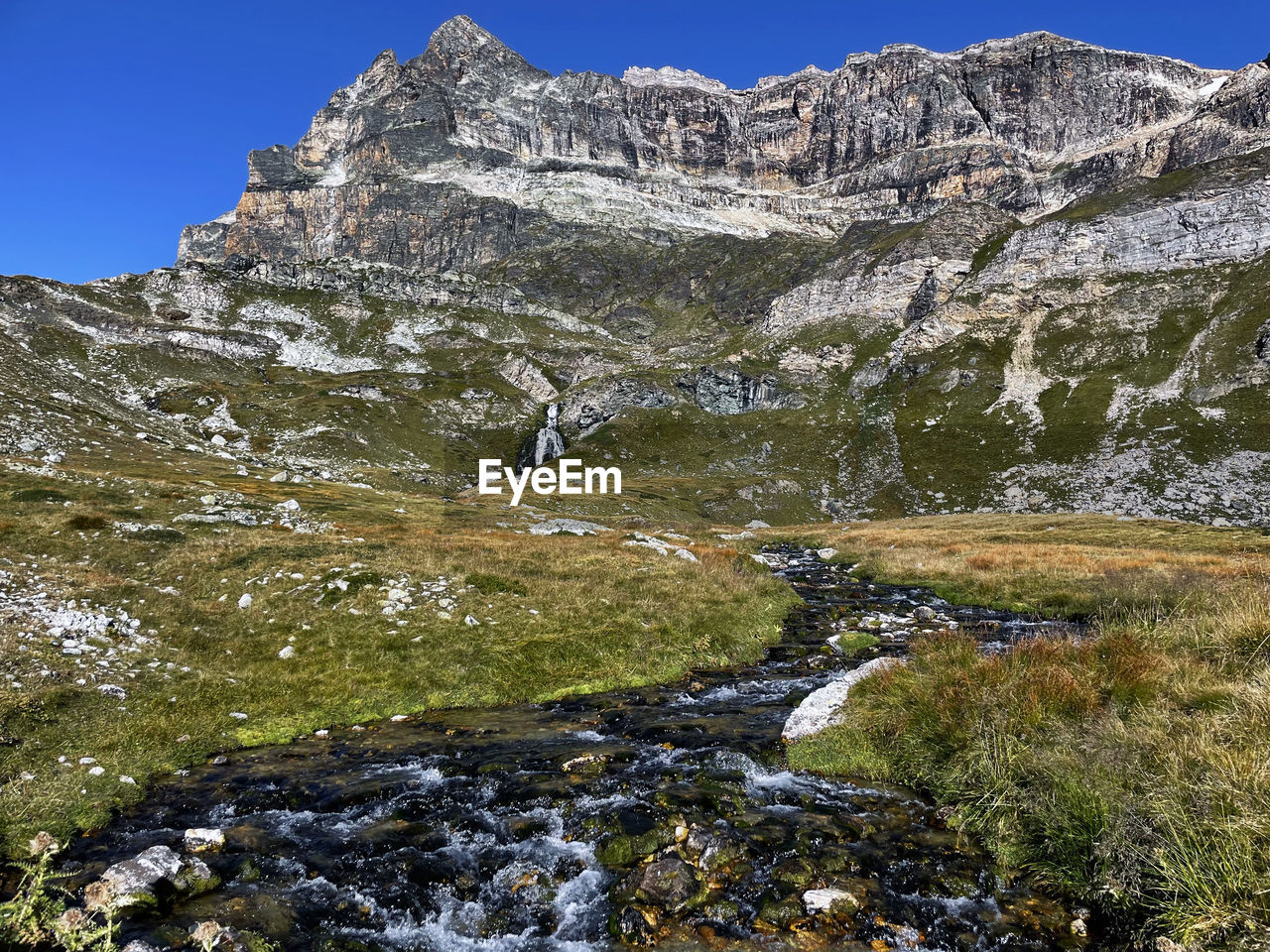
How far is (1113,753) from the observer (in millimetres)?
8453

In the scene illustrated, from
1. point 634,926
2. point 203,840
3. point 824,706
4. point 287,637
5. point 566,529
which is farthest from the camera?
point 566,529

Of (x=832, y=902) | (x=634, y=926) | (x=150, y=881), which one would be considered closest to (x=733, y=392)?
(x=832, y=902)

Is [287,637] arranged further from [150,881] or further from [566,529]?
[566,529]

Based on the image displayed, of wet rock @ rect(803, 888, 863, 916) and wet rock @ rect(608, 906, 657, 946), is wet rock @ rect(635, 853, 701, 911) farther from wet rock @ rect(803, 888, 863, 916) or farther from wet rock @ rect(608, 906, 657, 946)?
wet rock @ rect(803, 888, 863, 916)

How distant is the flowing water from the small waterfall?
161m

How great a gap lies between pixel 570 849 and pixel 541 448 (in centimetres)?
16920

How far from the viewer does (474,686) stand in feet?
56.2

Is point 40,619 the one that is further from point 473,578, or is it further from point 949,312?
point 949,312

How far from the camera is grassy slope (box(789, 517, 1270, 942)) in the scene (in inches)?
261

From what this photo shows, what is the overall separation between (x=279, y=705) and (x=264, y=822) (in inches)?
212

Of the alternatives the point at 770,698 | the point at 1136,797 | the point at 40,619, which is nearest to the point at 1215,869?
the point at 1136,797

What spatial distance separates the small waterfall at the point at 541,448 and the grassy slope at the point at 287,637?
14160 centimetres

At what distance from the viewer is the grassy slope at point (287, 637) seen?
12.2m

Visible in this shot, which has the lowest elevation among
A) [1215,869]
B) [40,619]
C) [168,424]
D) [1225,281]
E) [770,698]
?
[770,698]
